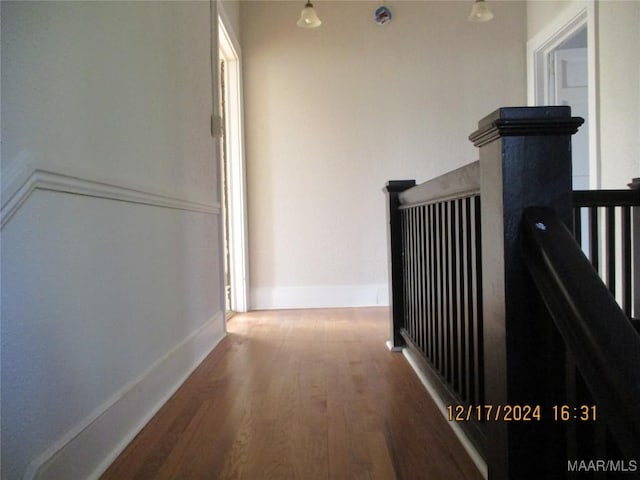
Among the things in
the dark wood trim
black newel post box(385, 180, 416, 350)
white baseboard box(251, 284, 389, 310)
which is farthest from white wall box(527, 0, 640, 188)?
the dark wood trim

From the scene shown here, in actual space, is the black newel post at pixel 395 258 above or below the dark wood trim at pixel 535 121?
below

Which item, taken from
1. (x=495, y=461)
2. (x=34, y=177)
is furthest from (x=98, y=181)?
(x=495, y=461)

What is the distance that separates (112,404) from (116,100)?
912 millimetres

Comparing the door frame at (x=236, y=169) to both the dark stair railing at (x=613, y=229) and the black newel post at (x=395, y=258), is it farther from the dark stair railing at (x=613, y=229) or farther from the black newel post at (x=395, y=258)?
the dark stair railing at (x=613, y=229)

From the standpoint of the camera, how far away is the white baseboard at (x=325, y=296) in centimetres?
339

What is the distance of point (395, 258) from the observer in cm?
216

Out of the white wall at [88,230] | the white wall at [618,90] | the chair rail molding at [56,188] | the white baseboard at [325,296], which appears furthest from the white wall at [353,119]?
the chair rail molding at [56,188]

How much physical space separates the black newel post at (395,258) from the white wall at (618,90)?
1315 mm

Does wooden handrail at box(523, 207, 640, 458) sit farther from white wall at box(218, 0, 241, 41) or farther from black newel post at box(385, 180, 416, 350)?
white wall at box(218, 0, 241, 41)

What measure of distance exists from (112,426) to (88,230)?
1.88 ft

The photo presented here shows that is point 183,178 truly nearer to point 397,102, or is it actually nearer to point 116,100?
point 116,100

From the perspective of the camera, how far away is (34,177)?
906 mm

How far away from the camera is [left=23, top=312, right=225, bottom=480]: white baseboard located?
0.96 metres

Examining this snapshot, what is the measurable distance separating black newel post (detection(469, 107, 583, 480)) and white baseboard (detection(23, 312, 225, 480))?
0.96 m
